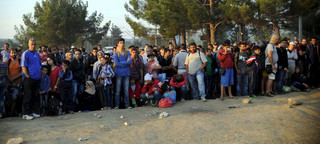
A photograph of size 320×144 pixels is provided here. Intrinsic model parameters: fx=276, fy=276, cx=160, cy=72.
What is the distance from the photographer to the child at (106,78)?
26.0 feet

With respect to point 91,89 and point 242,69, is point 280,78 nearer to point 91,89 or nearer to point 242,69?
point 242,69

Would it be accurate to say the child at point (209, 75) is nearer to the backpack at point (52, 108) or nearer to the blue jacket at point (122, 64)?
the blue jacket at point (122, 64)

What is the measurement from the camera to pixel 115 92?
8148 mm

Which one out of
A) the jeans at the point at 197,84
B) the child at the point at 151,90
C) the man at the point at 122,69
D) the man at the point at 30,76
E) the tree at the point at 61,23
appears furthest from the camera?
the tree at the point at 61,23

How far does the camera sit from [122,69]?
798 cm

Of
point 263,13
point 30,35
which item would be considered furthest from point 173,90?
point 30,35

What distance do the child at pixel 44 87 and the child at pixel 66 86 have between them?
1.18ft

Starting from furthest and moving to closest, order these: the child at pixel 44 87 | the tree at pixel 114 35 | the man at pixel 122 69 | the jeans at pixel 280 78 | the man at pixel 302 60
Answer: the tree at pixel 114 35 → the man at pixel 302 60 → the jeans at pixel 280 78 → the man at pixel 122 69 → the child at pixel 44 87

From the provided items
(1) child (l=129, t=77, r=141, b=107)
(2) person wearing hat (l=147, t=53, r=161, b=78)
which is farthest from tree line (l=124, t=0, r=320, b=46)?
(1) child (l=129, t=77, r=141, b=107)

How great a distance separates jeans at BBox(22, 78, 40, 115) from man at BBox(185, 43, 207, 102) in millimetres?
4458

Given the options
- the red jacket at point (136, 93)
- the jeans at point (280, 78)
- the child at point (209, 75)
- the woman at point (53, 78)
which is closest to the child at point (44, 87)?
the woman at point (53, 78)

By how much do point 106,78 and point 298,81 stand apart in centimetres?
724

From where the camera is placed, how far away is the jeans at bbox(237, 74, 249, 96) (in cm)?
921

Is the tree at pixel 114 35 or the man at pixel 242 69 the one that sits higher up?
the tree at pixel 114 35
